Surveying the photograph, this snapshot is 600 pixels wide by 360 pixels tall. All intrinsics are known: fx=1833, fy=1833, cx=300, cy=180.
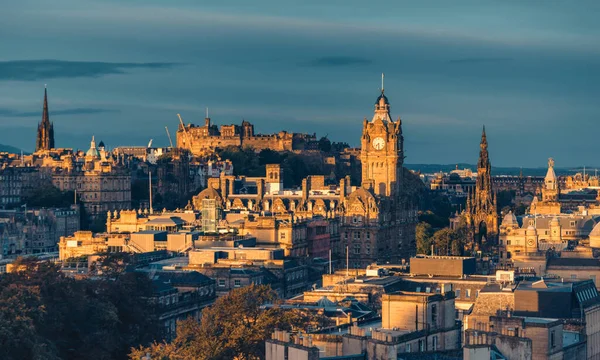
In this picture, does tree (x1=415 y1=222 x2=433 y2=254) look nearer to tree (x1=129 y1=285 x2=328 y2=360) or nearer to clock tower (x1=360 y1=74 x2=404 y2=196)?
clock tower (x1=360 y1=74 x2=404 y2=196)

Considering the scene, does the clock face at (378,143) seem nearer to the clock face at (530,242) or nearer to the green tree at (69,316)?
the clock face at (530,242)

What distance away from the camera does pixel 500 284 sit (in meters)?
101

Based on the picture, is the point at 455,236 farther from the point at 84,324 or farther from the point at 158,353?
the point at 158,353

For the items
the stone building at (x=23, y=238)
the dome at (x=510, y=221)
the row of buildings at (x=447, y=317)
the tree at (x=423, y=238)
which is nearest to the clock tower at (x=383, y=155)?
the tree at (x=423, y=238)

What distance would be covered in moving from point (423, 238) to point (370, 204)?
13.8m

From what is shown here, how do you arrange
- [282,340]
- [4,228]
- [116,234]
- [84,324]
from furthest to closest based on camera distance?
1. [4,228]
2. [116,234]
3. [84,324]
4. [282,340]

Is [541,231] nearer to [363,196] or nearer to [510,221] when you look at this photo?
[510,221]

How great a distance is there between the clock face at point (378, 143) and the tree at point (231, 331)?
86052mm

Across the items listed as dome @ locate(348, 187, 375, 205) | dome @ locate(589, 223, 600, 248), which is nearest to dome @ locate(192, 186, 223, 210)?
dome @ locate(348, 187, 375, 205)

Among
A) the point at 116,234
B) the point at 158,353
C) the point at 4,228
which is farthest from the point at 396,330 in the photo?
the point at 4,228

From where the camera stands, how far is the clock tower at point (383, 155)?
179 meters

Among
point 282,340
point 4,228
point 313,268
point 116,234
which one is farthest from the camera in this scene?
point 4,228

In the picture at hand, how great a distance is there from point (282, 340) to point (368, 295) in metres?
32.8

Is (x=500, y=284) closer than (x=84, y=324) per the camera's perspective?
No
